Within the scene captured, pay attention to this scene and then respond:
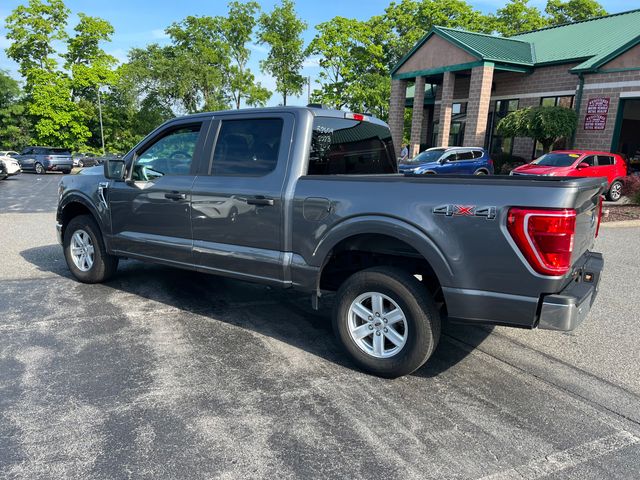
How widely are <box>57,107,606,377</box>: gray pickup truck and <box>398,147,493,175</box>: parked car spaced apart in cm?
1518

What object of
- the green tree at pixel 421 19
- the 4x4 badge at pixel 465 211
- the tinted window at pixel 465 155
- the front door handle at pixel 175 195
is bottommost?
the tinted window at pixel 465 155

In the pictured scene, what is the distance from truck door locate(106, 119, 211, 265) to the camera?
15.3 ft

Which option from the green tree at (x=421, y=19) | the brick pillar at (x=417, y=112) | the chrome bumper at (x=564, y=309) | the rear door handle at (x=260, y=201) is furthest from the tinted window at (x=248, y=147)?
the green tree at (x=421, y=19)

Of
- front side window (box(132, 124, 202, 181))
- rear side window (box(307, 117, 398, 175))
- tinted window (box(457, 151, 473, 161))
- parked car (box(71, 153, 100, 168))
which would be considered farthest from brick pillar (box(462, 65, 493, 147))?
parked car (box(71, 153, 100, 168))

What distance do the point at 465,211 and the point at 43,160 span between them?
3184 centimetres

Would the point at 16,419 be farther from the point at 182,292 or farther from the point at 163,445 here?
the point at 182,292

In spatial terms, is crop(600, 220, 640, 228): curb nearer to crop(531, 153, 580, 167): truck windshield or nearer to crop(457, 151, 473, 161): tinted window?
crop(531, 153, 580, 167): truck windshield

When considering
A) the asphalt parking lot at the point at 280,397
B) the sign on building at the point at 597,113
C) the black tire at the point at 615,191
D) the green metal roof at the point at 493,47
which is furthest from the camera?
the green metal roof at the point at 493,47

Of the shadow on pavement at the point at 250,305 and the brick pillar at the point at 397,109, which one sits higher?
the brick pillar at the point at 397,109

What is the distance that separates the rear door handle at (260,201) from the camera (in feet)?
13.2

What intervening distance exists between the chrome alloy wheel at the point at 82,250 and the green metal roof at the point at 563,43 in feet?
70.0

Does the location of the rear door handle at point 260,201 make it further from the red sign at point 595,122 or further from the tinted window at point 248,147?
the red sign at point 595,122

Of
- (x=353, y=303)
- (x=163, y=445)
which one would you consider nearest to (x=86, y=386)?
(x=163, y=445)

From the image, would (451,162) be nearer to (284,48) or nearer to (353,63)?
(353,63)
